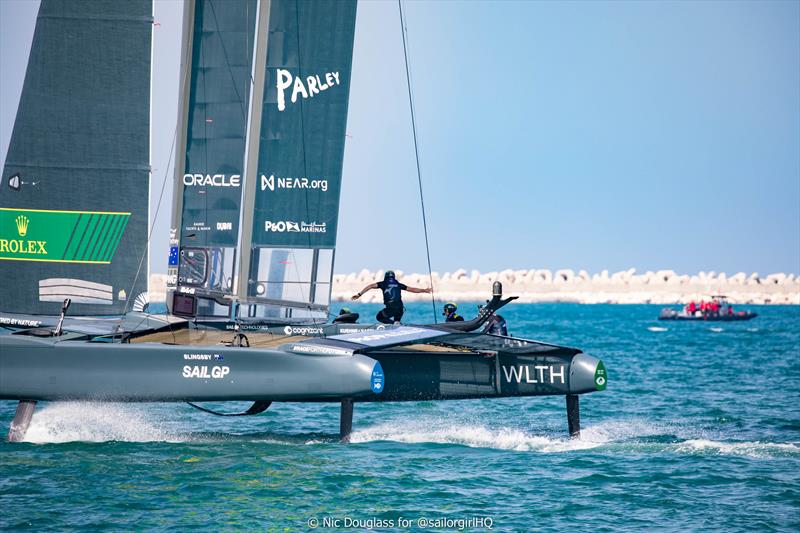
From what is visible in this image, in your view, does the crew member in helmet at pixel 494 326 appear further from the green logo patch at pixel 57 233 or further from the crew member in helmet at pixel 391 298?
the green logo patch at pixel 57 233

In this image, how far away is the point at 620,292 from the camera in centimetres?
14025

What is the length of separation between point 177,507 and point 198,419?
6001mm

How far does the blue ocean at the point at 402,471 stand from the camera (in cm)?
978

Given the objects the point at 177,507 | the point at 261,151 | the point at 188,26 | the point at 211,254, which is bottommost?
the point at 177,507

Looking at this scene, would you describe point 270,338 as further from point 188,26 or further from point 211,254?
point 188,26

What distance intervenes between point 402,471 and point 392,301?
3.37 meters

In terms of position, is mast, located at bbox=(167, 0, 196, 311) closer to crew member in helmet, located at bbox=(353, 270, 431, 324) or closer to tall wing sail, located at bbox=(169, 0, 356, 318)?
tall wing sail, located at bbox=(169, 0, 356, 318)

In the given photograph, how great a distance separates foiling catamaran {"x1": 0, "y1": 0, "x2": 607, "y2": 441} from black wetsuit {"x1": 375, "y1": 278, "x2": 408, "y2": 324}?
76 centimetres

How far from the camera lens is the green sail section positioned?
589 inches

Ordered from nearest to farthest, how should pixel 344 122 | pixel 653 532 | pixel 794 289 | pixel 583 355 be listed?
1. pixel 653 532
2. pixel 583 355
3. pixel 344 122
4. pixel 794 289

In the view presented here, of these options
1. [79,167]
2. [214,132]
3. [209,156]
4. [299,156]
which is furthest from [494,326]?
[79,167]

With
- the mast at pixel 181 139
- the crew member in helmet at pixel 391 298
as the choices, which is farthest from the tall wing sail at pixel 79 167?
the crew member in helmet at pixel 391 298

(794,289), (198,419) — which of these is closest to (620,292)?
(794,289)

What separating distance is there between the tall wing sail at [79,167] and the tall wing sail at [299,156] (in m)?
1.62
